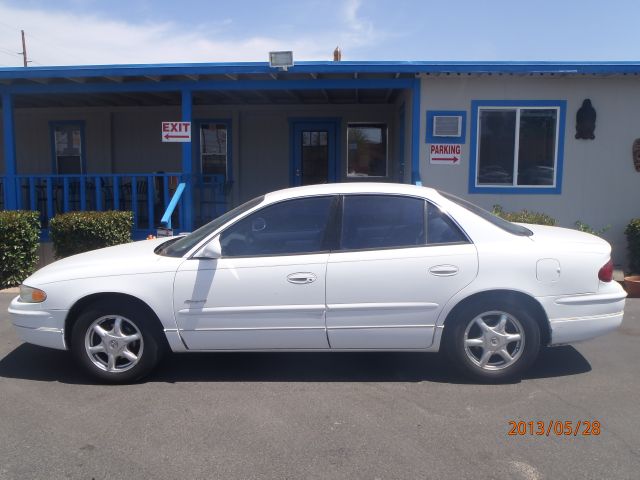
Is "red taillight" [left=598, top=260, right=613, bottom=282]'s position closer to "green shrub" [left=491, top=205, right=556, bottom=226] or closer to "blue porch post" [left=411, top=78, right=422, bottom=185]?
"green shrub" [left=491, top=205, right=556, bottom=226]

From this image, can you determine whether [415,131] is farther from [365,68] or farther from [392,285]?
[392,285]

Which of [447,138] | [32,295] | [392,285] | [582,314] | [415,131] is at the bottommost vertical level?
[582,314]

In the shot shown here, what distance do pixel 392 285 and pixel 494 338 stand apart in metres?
0.90

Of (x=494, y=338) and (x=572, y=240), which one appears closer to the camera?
(x=494, y=338)

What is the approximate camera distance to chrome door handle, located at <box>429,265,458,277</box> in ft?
14.7

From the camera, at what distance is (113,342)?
460cm

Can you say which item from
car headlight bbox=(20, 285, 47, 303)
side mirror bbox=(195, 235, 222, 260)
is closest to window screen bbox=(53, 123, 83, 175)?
car headlight bbox=(20, 285, 47, 303)

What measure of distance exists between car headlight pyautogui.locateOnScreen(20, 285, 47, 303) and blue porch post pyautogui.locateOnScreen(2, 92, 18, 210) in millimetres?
6060

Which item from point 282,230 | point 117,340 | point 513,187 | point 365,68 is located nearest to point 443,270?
point 282,230

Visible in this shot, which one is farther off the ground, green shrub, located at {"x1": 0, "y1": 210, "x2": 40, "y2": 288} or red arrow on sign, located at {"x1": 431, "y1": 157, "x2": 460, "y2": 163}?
red arrow on sign, located at {"x1": 431, "y1": 157, "x2": 460, "y2": 163}

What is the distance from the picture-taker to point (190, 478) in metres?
3.28

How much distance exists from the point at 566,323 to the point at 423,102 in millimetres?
5564

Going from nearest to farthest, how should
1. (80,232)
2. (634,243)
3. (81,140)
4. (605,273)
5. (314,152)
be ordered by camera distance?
(605,273) < (80,232) < (634,243) < (314,152) < (81,140)

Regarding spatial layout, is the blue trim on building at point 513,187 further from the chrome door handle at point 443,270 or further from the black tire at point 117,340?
the black tire at point 117,340
